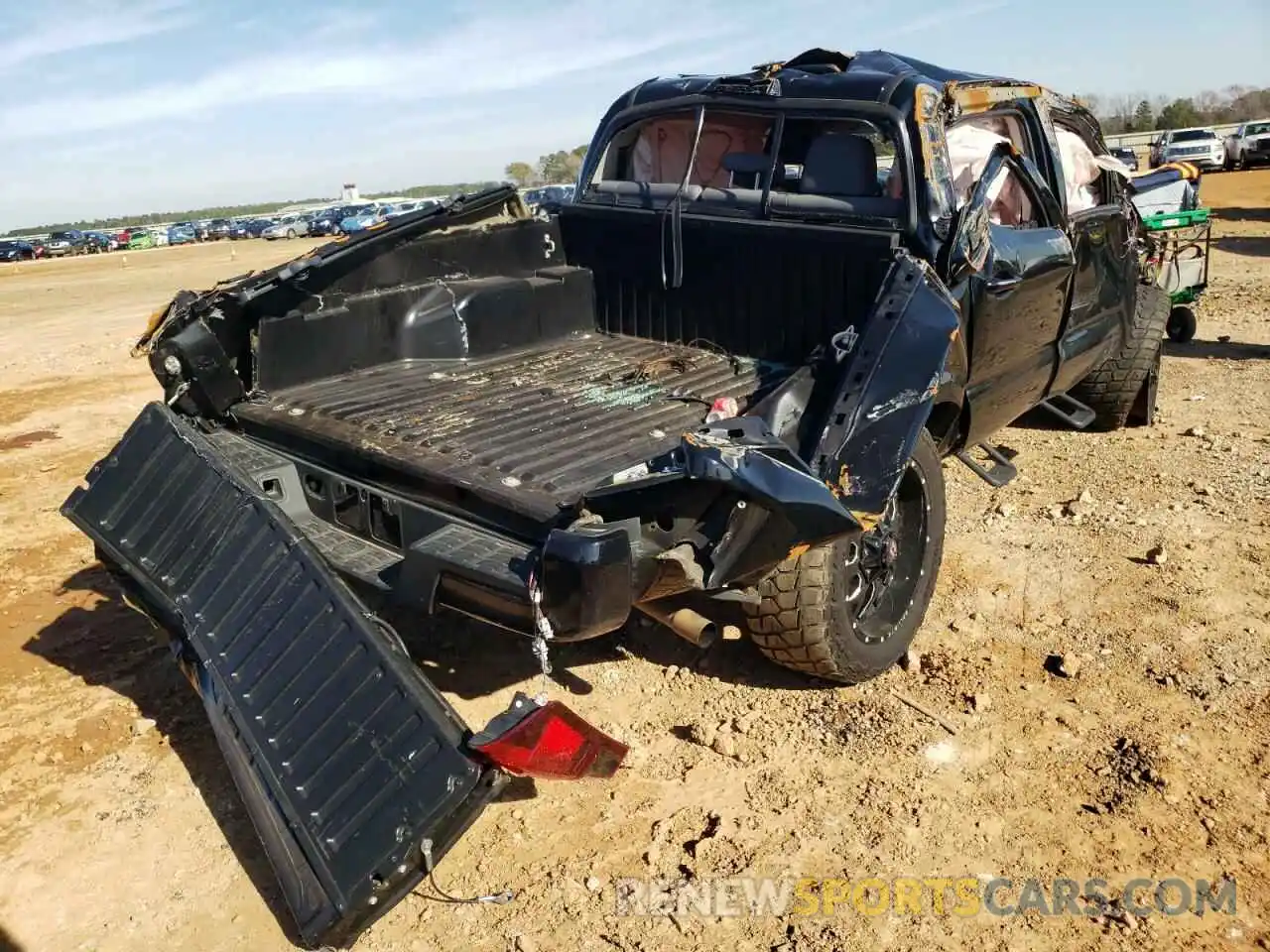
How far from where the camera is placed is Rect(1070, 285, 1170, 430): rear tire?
19.4ft

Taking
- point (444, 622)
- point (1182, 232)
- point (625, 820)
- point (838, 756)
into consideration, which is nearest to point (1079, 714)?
point (838, 756)

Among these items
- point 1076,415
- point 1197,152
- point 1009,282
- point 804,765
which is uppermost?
point 1197,152

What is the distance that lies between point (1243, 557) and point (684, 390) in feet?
8.53

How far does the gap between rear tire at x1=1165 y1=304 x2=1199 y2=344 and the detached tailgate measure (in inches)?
302

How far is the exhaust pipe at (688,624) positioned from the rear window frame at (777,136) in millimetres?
1904

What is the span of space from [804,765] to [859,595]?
707 millimetres

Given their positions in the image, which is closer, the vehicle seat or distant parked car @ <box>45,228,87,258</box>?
the vehicle seat

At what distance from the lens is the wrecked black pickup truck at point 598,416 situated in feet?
8.30

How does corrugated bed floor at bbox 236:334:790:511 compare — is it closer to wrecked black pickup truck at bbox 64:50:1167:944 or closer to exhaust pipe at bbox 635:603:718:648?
wrecked black pickup truck at bbox 64:50:1167:944

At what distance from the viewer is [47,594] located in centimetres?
476

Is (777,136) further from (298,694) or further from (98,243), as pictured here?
(98,243)

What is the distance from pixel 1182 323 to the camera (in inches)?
327

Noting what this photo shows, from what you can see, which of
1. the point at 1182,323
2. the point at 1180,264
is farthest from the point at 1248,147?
the point at 1180,264

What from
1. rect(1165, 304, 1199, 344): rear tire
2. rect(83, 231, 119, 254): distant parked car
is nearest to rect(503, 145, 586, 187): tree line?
rect(83, 231, 119, 254): distant parked car
